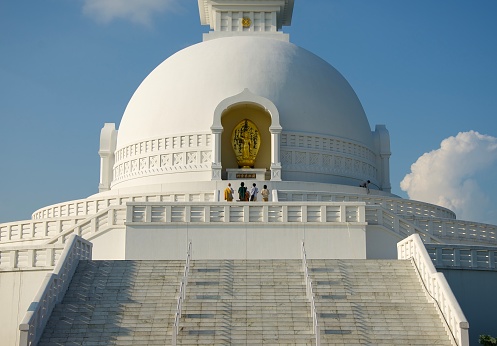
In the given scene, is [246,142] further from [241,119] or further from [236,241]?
[236,241]

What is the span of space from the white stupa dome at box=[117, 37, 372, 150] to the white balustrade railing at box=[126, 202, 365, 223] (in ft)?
26.4

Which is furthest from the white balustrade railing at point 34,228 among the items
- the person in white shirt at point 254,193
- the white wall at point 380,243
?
the white wall at point 380,243

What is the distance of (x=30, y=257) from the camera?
19266mm

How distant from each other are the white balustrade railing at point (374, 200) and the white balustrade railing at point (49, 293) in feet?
29.5

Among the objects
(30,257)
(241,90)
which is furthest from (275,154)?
(30,257)

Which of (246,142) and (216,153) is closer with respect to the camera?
(216,153)

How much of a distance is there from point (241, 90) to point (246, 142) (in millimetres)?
2037

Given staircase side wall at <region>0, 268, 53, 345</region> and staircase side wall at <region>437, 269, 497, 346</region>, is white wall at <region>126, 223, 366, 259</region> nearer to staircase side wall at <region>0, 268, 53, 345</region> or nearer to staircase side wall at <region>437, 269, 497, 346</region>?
staircase side wall at <region>0, 268, 53, 345</region>

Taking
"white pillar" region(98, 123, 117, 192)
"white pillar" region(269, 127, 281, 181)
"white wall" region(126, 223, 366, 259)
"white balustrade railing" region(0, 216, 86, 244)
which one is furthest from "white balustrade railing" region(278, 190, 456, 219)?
"white pillar" region(98, 123, 117, 192)

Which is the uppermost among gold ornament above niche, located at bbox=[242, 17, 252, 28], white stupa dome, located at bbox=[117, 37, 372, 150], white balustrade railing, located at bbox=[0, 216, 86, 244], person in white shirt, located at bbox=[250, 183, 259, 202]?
gold ornament above niche, located at bbox=[242, 17, 252, 28]

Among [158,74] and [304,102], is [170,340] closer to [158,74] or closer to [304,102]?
[304,102]

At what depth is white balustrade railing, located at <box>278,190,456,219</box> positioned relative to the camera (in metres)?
25.8

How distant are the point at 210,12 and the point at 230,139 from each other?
869cm

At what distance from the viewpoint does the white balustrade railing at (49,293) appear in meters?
14.1
